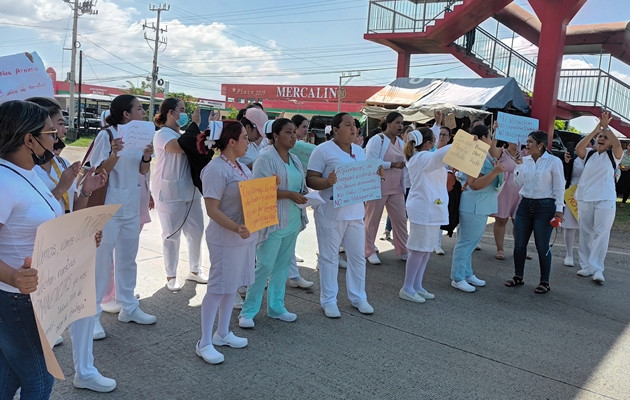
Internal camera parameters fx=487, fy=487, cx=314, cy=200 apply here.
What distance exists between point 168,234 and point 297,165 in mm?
1721

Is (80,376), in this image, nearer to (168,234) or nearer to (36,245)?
(36,245)

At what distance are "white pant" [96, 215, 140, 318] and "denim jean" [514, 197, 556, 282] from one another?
4551 mm

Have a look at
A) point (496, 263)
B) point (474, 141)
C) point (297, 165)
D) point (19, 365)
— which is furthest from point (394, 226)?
point (19, 365)

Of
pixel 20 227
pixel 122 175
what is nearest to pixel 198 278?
pixel 122 175

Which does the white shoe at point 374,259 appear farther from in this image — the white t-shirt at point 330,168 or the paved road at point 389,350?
the white t-shirt at point 330,168

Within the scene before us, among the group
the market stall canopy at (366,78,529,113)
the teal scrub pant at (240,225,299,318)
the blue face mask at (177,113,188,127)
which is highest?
the market stall canopy at (366,78,529,113)

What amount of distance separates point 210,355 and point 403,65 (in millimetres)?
16811

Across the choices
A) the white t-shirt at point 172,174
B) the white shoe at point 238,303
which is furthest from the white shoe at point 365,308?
the white t-shirt at point 172,174

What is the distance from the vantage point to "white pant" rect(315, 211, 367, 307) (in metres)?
4.82

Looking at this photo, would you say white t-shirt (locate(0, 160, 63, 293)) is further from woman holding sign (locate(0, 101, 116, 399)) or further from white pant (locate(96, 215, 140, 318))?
white pant (locate(96, 215, 140, 318))

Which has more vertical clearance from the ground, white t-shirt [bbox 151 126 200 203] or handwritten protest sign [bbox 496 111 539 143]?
handwritten protest sign [bbox 496 111 539 143]

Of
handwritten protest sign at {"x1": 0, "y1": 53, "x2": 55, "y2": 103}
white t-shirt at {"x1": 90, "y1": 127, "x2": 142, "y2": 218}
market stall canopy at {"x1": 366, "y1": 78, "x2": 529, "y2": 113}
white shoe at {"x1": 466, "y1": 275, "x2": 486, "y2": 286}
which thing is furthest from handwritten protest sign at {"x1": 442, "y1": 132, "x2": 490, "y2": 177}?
market stall canopy at {"x1": 366, "y1": 78, "x2": 529, "y2": 113}

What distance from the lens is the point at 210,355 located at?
3.74 meters

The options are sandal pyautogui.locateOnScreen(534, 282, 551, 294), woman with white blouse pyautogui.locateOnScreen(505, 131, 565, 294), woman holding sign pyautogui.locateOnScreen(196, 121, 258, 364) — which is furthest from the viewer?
sandal pyautogui.locateOnScreen(534, 282, 551, 294)
